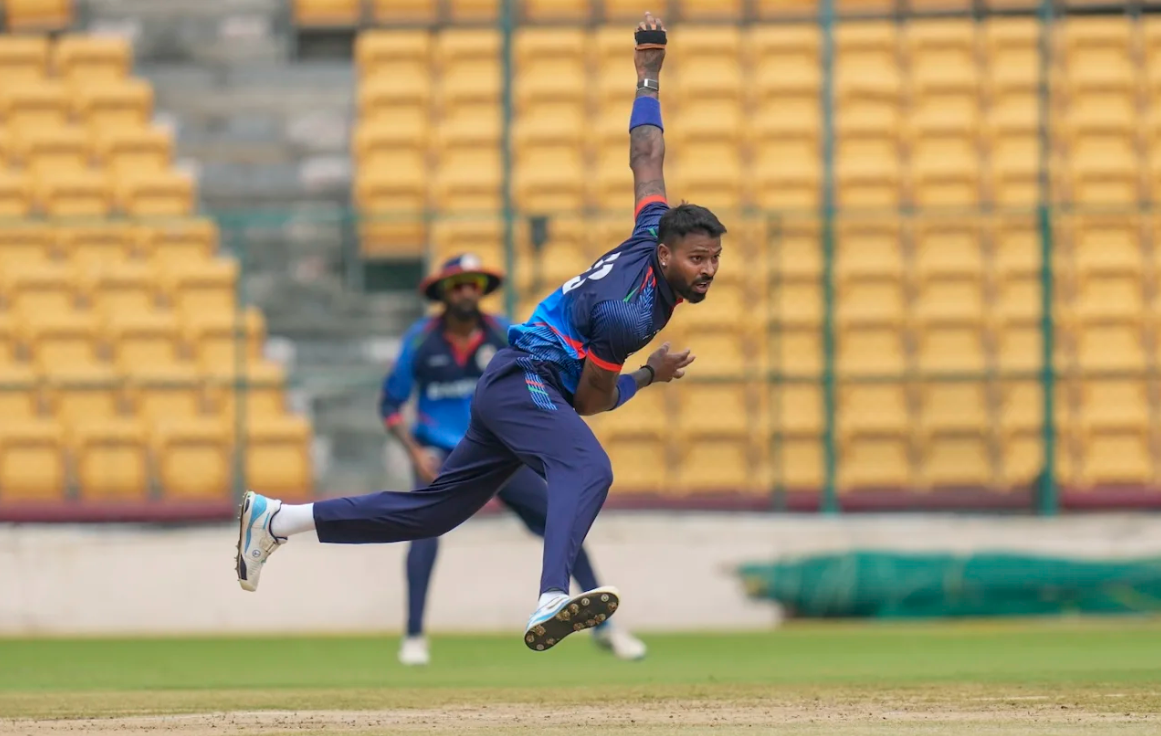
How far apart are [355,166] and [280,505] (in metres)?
8.64

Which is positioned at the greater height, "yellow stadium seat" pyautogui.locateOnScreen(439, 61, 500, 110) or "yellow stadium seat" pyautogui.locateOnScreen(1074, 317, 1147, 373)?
"yellow stadium seat" pyautogui.locateOnScreen(439, 61, 500, 110)

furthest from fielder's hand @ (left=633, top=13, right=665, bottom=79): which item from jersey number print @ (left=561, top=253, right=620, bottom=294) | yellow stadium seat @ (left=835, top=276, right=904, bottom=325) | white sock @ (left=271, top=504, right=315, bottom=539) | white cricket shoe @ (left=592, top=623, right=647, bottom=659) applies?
yellow stadium seat @ (left=835, top=276, right=904, bottom=325)

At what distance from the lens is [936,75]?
50.3 feet

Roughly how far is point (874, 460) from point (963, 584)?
1.36 meters

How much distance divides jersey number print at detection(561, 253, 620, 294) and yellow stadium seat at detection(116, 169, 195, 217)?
8963mm

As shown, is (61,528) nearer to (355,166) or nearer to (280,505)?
(355,166)

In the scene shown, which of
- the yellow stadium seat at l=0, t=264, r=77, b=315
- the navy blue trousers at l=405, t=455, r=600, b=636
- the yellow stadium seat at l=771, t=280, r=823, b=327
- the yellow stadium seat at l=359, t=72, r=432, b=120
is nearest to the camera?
the navy blue trousers at l=405, t=455, r=600, b=636

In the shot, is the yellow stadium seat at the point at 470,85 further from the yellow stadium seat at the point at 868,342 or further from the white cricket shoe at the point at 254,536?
the white cricket shoe at the point at 254,536

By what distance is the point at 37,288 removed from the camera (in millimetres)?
13852

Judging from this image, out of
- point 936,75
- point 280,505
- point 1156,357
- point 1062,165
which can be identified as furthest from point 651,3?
point 280,505

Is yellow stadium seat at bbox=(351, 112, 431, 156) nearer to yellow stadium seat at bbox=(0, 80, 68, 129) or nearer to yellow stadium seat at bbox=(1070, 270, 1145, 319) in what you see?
yellow stadium seat at bbox=(0, 80, 68, 129)

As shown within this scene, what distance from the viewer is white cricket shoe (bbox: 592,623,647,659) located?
997cm

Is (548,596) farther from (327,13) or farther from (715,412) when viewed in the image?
(327,13)

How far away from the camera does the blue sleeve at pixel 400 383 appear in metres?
10.2
